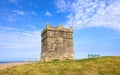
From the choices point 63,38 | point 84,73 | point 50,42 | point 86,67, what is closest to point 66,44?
point 63,38

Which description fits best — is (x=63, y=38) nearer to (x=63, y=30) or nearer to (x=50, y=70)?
(x=63, y=30)

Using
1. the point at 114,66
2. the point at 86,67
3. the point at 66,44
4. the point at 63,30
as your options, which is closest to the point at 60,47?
the point at 66,44

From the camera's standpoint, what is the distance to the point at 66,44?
41031 millimetres

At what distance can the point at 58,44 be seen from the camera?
131 ft

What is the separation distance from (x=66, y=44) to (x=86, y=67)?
13.1 metres

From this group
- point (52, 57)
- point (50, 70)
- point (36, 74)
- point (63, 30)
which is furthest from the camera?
point (63, 30)

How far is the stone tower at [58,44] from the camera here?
38.8m

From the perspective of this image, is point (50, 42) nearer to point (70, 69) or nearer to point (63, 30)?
point (63, 30)

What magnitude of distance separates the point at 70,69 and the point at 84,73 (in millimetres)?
3155

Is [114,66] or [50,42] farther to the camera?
[50,42]

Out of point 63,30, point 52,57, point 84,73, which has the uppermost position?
point 63,30

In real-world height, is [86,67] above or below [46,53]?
below

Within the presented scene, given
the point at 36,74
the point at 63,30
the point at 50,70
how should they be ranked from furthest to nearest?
1. the point at 63,30
2. the point at 50,70
3. the point at 36,74

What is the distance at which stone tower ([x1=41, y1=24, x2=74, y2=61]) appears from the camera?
38.8m
